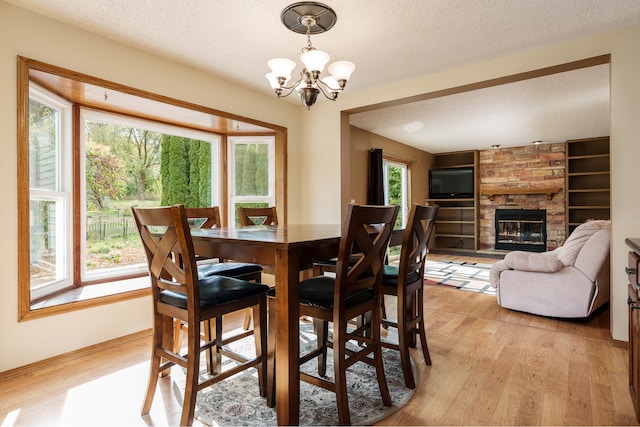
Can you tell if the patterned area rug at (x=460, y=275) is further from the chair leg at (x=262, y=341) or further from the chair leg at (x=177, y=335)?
the chair leg at (x=177, y=335)

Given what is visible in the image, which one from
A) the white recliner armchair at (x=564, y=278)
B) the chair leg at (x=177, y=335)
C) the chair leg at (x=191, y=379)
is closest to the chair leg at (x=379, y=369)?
the chair leg at (x=191, y=379)

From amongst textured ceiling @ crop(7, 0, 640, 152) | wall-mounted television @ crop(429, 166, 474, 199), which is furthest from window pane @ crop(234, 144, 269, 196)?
wall-mounted television @ crop(429, 166, 474, 199)

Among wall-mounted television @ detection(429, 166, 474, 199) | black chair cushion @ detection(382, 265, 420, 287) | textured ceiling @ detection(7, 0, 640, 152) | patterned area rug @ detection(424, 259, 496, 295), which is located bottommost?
patterned area rug @ detection(424, 259, 496, 295)

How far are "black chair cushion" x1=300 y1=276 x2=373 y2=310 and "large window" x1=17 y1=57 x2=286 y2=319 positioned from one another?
1.79 metres

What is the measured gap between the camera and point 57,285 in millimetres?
2777

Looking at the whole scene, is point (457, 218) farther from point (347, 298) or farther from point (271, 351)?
point (271, 351)

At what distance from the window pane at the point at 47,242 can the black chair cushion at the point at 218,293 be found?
1.56 m

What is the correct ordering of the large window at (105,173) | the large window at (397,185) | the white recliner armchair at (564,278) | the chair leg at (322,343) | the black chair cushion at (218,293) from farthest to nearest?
1. the large window at (397,185)
2. the white recliner armchair at (564,278)
3. the large window at (105,173)
4. the chair leg at (322,343)
5. the black chair cushion at (218,293)

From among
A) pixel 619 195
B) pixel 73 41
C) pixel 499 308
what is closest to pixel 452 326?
pixel 499 308

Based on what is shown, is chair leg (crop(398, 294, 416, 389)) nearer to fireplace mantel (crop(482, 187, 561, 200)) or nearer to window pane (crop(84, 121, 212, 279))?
window pane (crop(84, 121, 212, 279))

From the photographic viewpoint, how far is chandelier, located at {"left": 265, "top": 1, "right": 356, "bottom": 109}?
214cm

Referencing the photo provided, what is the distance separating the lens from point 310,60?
2121 millimetres

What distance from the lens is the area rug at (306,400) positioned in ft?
5.45

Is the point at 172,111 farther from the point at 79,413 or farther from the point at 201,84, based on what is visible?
the point at 79,413
